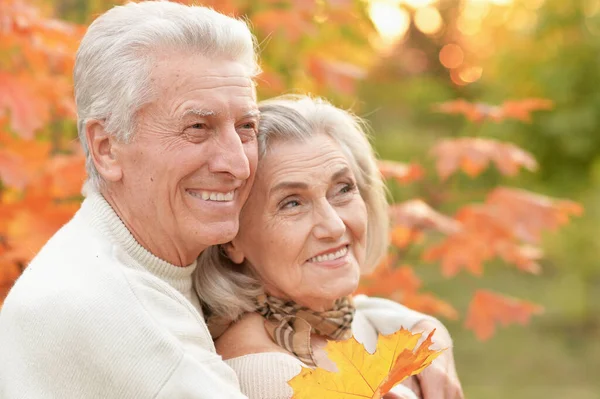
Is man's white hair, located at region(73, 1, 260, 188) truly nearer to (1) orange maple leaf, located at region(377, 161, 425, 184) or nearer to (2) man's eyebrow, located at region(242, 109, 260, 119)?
(2) man's eyebrow, located at region(242, 109, 260, 119)

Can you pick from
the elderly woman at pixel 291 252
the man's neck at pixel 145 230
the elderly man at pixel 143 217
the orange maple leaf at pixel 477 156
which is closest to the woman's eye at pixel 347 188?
the elderly woman at pixel 291 252

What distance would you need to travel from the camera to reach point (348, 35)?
193 inches

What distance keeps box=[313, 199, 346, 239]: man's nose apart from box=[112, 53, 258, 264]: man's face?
0.25 meters

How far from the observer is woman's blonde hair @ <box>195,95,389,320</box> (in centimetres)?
227

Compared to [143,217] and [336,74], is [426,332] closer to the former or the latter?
[143,217]

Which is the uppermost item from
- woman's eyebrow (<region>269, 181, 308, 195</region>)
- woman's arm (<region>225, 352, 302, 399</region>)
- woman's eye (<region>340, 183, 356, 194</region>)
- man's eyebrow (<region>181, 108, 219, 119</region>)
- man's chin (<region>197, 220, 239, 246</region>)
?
man's eyebrow (<region>181, 108, 219, 119</region>)

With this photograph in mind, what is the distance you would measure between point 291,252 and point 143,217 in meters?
0.44

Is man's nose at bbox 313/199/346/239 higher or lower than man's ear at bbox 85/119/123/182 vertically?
lower

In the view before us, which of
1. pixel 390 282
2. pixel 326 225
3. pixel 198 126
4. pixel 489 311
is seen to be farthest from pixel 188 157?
pixel 489 311

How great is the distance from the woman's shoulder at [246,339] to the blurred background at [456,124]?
945 millimetres

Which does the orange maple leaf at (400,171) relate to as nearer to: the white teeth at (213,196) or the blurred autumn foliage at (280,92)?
the blurred autumn foliage at (280,92)

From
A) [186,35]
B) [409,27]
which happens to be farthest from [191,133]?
[409,27]

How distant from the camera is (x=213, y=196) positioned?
2.06m

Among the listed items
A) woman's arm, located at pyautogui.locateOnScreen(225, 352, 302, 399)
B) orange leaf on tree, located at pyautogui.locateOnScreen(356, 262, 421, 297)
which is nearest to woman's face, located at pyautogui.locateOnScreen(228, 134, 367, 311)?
woman's arm, located at pyautogui.locateOnScreen(225, 352, 302, 399)
